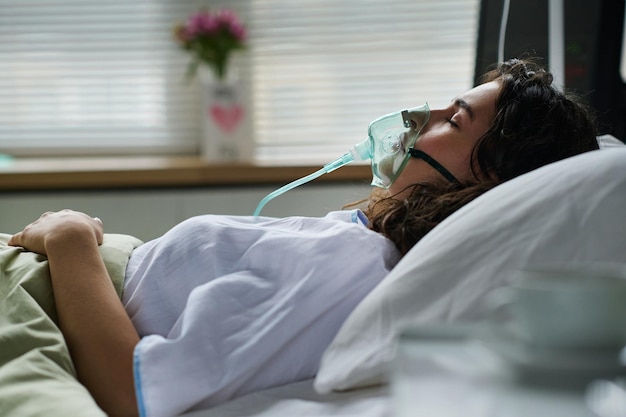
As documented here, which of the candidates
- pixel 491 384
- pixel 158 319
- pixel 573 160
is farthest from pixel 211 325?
pixel 491 384

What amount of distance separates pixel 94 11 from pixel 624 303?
2.94 meters

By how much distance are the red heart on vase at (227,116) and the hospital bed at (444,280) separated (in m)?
1.94

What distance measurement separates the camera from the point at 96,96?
311 centimetres

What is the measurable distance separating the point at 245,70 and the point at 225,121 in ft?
1.03

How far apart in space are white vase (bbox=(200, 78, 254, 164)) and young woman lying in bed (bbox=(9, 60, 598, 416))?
1557mm

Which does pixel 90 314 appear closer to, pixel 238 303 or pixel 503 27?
pixel 238 303

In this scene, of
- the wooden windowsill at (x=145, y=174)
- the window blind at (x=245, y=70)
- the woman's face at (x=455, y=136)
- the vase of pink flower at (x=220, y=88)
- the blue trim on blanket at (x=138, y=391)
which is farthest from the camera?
the window blind at (x=245, y=70)

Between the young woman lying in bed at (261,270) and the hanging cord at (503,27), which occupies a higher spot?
the hanging cord at (503,27)

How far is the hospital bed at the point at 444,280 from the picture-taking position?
889 millimetres

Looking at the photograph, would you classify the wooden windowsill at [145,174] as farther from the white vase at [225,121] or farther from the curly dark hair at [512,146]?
the curly dark hair at [512,146]

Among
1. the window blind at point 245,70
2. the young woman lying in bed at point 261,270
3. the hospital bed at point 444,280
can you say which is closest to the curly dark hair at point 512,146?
the young woman lying in bed at point 261,270

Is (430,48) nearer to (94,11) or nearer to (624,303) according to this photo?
(94,11)

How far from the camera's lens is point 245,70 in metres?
3.13

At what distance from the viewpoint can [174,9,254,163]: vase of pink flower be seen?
2879mm
